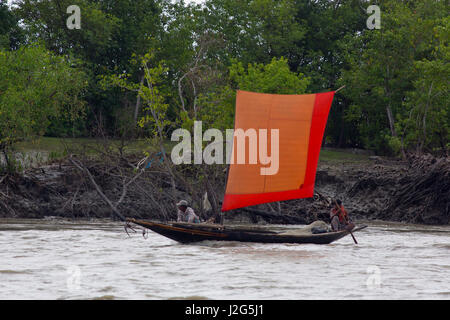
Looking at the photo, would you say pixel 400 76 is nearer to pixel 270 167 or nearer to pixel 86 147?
pixel 86 147

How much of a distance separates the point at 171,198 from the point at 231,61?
9082 mm

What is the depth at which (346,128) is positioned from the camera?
51719 millimetres

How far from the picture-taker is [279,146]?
2012 cm

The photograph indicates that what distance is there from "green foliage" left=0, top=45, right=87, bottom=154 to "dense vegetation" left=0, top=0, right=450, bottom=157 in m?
0.06

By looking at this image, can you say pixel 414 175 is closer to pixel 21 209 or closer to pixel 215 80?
pixel 215 80

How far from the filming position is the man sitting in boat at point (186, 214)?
20203 mm

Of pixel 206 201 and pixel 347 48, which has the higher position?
pixel 347 48

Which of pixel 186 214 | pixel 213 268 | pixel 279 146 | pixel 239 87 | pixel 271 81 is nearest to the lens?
pixel 213 268

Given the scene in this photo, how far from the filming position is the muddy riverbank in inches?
1163

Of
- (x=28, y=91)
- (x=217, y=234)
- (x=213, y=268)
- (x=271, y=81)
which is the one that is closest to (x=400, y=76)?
(x=271, y=81)

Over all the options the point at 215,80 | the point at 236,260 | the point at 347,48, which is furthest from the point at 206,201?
the point at 347,48

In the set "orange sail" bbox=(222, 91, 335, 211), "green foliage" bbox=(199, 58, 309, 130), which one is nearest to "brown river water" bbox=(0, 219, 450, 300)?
"orange sail" bbox=(222, 91, 335, 211)

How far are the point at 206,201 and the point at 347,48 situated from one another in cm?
2040

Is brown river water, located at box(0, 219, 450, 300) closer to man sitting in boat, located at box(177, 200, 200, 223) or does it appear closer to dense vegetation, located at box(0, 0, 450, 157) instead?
man sitting in boat, located at box(177, 200, 200, 223)
